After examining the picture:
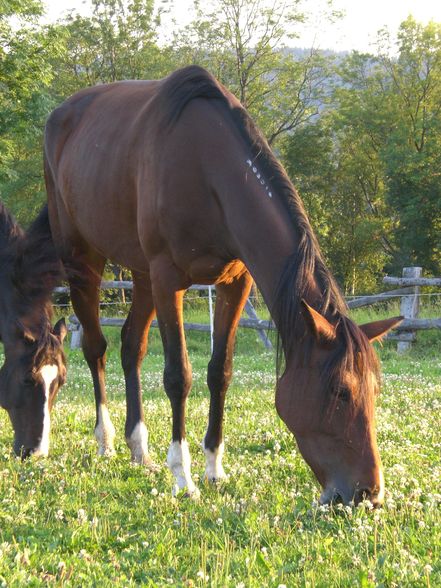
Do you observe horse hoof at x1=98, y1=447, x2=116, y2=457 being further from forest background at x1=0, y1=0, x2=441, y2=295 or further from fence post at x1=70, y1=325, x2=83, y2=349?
forest background at x1=0, y1=0, x2=441, y2=295

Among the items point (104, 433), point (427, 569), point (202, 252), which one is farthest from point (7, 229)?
point (427, 569)

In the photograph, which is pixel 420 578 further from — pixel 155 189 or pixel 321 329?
pixel 155 189

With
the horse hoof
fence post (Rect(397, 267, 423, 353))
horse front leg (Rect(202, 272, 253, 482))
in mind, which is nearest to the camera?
horse front leg (Rect(202, 272, 253, 482))

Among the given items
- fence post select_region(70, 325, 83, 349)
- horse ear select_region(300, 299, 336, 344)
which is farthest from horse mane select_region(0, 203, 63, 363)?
fence post select_region(70, 325, 83, 349)

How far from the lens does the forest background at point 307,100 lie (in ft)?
90.4

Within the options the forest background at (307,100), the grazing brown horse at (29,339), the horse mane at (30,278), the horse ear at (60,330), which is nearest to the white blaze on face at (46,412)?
the grazing brown horse at (29,339)

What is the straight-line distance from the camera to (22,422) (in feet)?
17.5

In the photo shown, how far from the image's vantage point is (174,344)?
16.0ft

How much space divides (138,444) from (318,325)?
264cm

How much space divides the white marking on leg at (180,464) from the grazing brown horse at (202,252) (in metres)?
0.02

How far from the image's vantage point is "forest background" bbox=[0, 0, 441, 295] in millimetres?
27547

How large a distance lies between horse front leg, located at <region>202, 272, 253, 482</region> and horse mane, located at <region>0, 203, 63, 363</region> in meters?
1.35

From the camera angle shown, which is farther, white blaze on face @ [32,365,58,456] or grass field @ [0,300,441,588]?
white blaze on face @ [32,365,58,456]

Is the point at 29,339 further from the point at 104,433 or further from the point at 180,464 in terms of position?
the point at 180,464
